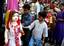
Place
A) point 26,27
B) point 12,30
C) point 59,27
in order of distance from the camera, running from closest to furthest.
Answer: point 12,30
point 26,27
point 59,27

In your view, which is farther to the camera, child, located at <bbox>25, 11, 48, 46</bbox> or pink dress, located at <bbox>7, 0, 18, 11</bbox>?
child, located at <bbox>25, 11, 48, 46</bbox>

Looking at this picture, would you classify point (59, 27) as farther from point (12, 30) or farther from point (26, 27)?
point (12, 30)

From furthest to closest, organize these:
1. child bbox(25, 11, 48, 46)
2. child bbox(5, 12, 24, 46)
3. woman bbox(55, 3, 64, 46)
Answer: woman bbox(55, 3, 64, 46) < child bbox(25, 11, 48, 46) < child bbox(5, 12, 24, 46)

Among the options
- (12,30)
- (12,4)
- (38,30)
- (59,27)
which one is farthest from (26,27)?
(59,27)

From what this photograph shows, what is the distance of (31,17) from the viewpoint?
5465 mm

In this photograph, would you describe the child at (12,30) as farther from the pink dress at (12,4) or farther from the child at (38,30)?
the child at (38,30)

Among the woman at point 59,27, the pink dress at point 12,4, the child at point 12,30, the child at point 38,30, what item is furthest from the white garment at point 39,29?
the woman at point 59,27

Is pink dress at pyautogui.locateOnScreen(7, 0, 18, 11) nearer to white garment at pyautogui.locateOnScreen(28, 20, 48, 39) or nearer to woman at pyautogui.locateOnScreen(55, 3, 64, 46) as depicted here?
white garment at pyautogui.locateOnScreen(28, 20, 48, 39)

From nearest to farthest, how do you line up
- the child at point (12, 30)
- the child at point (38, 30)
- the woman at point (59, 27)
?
the child at point (12, 30)
the child at point (38, 30)
the woman at point (59, 27)

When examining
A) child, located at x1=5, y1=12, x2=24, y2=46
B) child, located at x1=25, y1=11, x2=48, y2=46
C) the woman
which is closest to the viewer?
child, located at x1=5, y1=12, x2=24, y2=46

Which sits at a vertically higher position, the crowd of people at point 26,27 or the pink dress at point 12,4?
the pink dress at point 12,4

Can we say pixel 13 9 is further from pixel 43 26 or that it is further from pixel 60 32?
pixel 60 32

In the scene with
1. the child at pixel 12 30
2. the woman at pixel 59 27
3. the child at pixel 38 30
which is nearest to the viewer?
the child at pixel 12 30

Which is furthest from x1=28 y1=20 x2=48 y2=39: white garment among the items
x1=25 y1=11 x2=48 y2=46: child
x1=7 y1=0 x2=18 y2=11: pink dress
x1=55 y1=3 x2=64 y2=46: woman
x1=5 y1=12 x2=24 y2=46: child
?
x1=55 y1=3 x2=64 y2=46: woman
